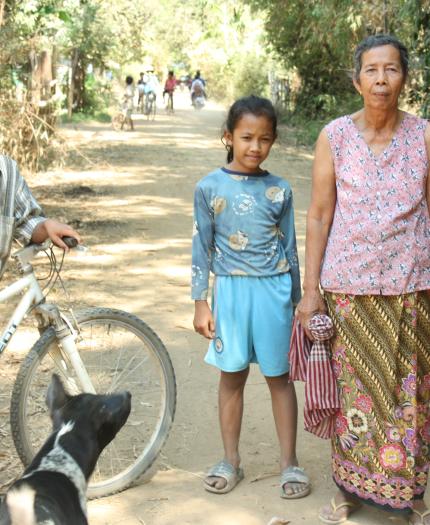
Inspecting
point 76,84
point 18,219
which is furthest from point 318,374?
point 76,84

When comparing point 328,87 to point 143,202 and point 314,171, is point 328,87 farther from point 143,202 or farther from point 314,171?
point 314,171

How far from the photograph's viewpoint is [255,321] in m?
3.98

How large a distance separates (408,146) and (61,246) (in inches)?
58.3

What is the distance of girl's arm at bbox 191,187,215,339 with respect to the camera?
13.1 feet

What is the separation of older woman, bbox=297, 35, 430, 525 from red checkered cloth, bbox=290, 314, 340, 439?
41 millimetres

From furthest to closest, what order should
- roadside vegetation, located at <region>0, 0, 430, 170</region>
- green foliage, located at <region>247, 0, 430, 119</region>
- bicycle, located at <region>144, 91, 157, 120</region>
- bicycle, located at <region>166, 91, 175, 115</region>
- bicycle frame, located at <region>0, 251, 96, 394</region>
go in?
bicycle, located at <region>166, 91, 175, 115</region> < bicycle, located at <region>144, 91, 157, 120</region> < roadside vegetation, located at <region>0, 0, 430, 170</region> < green foliage, located at <region>247, 0, 430, 119</region> < bicycle frame, located at <region>0, 251, 96, 394</region>

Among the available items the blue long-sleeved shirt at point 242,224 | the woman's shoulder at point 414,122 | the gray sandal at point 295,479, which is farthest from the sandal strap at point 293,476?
the woman's shoulder at point 414,122

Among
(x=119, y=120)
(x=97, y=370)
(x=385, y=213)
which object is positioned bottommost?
(x=119, y=120)

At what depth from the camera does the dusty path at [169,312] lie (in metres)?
4.01

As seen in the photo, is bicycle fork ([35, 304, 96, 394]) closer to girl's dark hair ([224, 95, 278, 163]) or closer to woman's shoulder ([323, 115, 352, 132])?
girl's dark hair ([224, 95, 278, 163])

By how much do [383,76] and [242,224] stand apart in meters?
0.90

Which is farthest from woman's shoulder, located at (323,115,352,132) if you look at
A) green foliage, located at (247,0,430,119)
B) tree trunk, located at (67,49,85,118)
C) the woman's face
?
tree trunk, located at (67,49,85,118)

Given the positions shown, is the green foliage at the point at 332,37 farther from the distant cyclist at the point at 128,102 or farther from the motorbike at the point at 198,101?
the motorbike at the point at 198,101

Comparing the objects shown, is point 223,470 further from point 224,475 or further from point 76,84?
point 76,84
